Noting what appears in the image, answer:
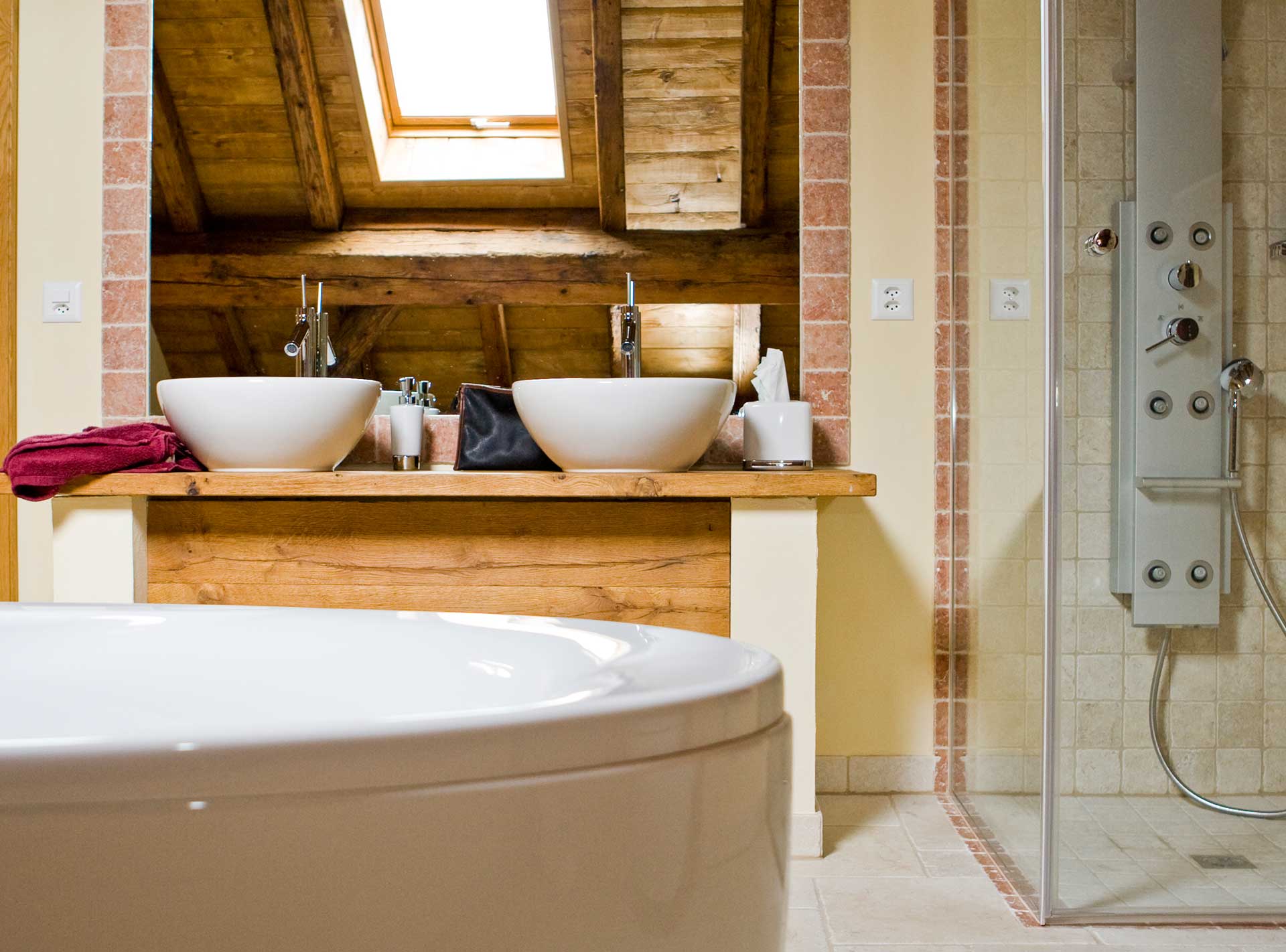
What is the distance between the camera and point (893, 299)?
2.41 meters

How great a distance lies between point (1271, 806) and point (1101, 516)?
21.3 inches

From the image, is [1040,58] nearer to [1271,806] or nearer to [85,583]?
[1271,806]

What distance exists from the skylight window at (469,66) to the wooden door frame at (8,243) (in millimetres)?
886

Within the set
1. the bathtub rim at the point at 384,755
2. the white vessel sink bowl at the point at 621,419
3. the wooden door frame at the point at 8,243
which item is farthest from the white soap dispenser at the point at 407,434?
the bathtub rim at the point at 384,755

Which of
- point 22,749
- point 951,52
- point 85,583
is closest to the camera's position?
point 22,749

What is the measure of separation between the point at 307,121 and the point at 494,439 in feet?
3.12

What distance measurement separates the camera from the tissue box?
214 centimetres

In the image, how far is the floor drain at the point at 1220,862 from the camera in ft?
5.50

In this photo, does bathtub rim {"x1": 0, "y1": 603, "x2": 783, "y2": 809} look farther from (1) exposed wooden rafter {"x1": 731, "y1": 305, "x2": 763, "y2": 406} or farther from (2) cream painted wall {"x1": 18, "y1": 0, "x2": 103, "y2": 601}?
(2) cream painted wall {"x1": 18, "y1": 0, "x2": 103, "y2": 601}

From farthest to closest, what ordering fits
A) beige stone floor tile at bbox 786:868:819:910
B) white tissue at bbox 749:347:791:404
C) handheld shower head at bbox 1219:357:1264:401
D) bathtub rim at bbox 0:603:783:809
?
white tissue at bbox 749:347:791:404 < beige stone floor tile at bbox 786:868:819:910 < handheld shower head at bbox 1219:357:1264:401 < bathtub rim at bbox 0:603:783:809

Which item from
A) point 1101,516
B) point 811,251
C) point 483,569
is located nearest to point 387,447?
point 483,569

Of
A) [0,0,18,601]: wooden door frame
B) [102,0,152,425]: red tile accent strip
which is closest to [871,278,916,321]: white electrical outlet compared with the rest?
[102,0,152,425]: red tile accent strip

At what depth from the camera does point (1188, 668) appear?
1644 mm

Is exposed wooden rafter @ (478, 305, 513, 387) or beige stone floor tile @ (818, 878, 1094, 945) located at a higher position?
exposed wooden rafter @ (478, 305, 513, 387)
